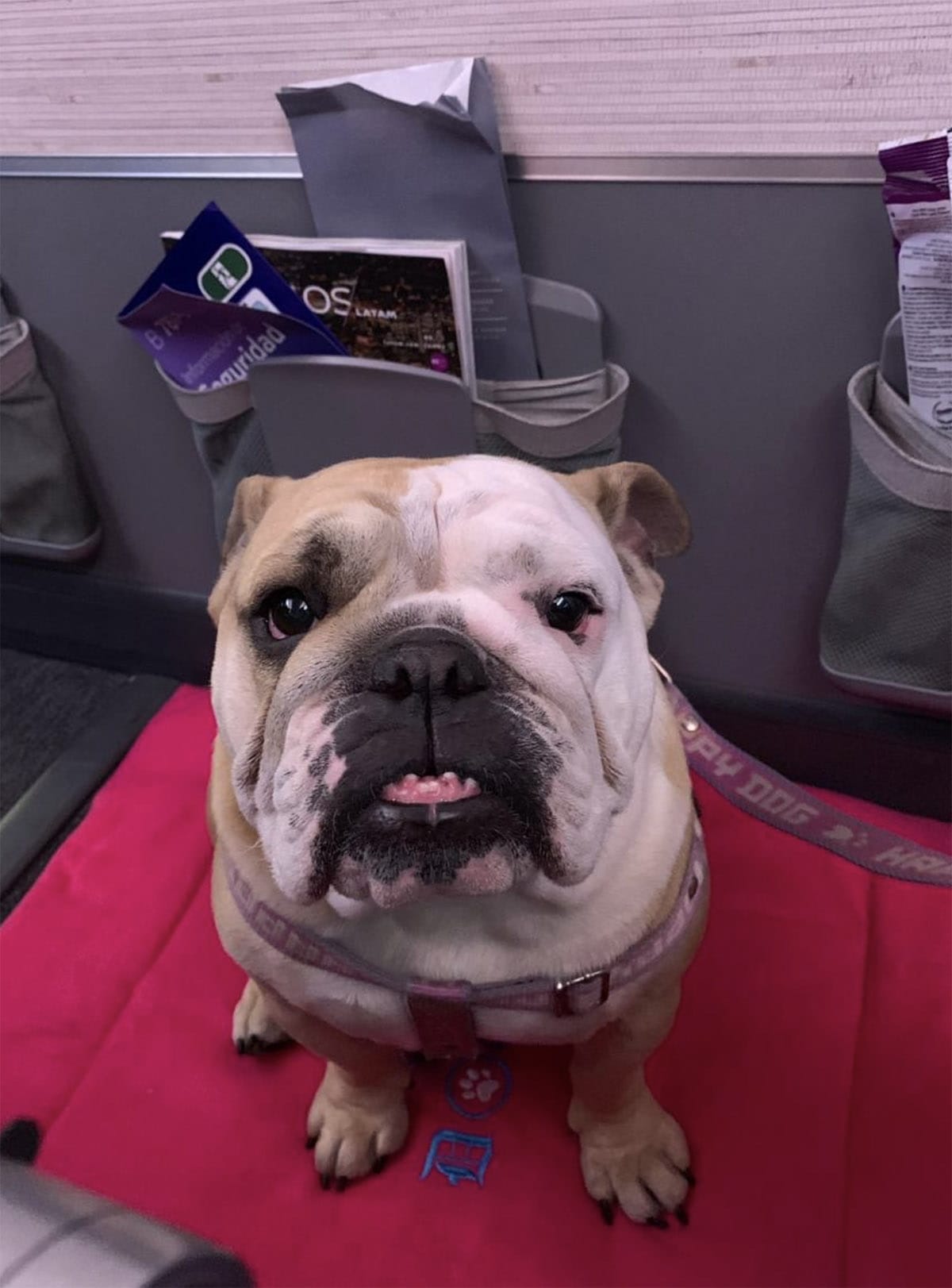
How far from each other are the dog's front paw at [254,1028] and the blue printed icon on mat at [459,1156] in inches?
9.0

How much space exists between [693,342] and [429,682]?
2.45 feet

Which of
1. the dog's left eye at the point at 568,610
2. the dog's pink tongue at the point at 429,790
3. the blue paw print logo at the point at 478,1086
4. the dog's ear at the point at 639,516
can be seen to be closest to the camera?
the dog's pink tongue at the point at 429,790

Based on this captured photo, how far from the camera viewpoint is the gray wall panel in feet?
3.51

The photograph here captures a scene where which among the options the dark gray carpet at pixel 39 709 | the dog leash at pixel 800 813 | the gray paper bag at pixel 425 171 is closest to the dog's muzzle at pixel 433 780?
the dog leash at pixel 800 813

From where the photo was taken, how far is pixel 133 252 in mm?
1333

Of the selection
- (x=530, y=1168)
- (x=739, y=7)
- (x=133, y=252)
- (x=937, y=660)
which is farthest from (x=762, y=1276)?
(x=133, y=252)

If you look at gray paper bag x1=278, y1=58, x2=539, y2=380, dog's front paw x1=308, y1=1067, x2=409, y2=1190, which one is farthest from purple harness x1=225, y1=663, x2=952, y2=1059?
gray paper bag x1=278, y1=58, x2=539, y2=380

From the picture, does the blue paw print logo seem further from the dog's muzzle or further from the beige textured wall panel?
the beige textured wall panel

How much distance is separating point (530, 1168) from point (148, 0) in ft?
4.56

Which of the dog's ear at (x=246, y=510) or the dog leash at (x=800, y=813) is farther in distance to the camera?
the dog leash at (x=800, y=813)

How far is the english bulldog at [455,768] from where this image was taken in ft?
1.97

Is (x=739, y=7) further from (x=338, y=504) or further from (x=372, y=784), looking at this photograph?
(x=372, y=784)

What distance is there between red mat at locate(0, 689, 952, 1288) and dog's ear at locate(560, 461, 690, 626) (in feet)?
1.94

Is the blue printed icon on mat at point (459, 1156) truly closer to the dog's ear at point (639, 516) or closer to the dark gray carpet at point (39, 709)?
the dog's ear at point (639, 516)
